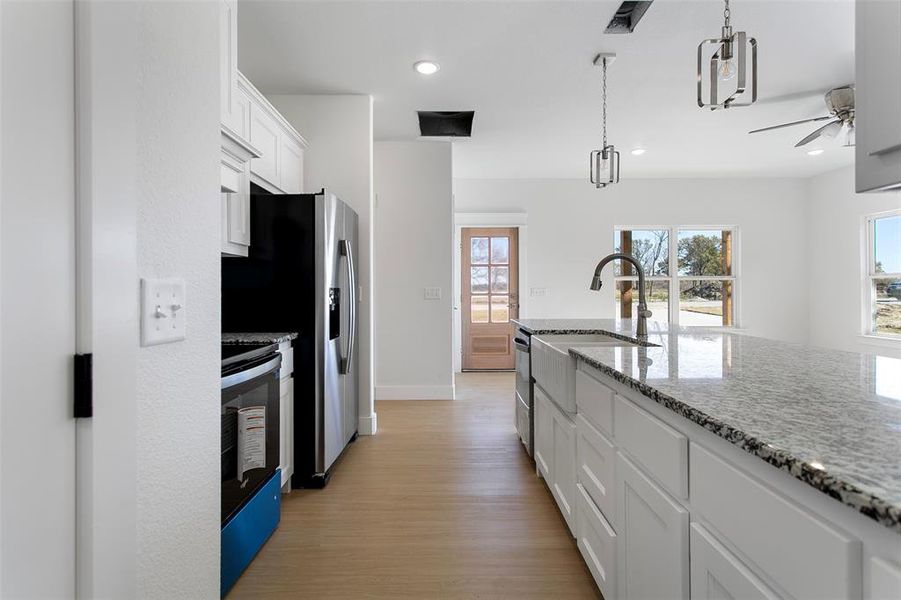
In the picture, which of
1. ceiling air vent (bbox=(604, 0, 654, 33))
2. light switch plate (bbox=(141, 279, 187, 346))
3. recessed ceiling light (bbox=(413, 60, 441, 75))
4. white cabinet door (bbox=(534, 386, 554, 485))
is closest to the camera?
light switch plate (bbox=(141, 279, 187, 346))

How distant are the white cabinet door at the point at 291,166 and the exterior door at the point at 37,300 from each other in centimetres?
260

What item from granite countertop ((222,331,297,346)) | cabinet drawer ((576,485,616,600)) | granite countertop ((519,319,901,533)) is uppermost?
granite countertop ((222,331,297,346))

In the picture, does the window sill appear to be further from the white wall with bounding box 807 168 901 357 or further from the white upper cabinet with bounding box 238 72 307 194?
the white upper cabinet with bounding box 238 72 307 194

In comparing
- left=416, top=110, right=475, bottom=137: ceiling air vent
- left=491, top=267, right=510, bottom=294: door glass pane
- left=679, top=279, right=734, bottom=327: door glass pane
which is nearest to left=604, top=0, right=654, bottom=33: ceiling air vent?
left=416, top=110, right=475, bottom=137: ceiling air vent

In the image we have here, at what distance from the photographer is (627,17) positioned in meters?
2.55

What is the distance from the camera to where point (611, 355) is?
5.20 feet

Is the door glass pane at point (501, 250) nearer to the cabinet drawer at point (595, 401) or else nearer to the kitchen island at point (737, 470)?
the kitchen island at point (737, 470)

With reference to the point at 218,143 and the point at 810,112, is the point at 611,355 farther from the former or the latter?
the point at 810,112

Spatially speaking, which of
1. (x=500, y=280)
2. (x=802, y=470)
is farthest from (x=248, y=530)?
(x=500, y=280)

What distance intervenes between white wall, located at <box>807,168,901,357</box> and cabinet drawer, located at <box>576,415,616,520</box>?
578cm

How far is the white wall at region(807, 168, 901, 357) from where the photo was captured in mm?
5566

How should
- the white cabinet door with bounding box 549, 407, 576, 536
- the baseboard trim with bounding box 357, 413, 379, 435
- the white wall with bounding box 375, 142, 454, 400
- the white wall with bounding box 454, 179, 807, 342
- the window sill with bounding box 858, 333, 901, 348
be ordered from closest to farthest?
the white cabinet door with bounding box 549, 407, 576, 536, the baseboard trim with bounding box 357, 413, 379, 435, the white wall with bounding box 375, 142, 454, 400, the window sill with bounding box 858, 333, 901, 348, the white wall with bounding box 454, 179, 807, 342

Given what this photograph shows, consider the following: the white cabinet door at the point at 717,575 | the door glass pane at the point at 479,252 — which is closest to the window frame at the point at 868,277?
the door glass pane at the point at 479,252

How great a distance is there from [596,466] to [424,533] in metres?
0.94
